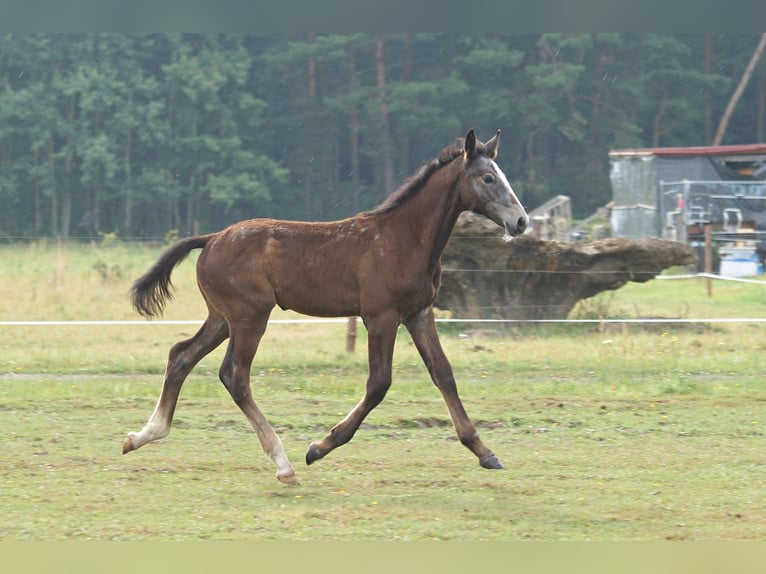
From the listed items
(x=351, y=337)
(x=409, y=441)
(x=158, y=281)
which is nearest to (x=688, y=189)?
(x=351, y=337)

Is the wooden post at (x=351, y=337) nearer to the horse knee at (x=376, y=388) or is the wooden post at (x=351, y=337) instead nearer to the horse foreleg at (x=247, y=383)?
the horse foreleg at (x=247, y=383)

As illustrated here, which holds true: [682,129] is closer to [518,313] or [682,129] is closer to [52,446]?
[518,313]

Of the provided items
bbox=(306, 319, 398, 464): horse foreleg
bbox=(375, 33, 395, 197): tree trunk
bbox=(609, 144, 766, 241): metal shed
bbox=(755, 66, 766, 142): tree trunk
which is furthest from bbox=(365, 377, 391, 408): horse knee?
bbox=(755, 66, 766, 142): tree trunk

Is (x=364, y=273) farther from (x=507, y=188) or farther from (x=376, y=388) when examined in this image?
(x=507, y=188)

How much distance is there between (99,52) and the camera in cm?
4259

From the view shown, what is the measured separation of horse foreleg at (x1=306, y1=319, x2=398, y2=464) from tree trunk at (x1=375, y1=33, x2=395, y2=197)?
3230 cm

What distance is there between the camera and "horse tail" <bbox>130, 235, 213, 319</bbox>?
24.5 ft

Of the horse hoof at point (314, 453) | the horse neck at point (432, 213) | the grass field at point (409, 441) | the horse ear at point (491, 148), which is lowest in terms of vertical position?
the grass field at point (409, 441)

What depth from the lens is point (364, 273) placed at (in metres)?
6.91

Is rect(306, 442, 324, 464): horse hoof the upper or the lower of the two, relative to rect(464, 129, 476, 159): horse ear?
lower

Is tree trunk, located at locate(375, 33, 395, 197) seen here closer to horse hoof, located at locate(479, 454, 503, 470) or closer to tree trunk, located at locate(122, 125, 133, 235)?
tree trunk, located at locate(122, 125, 133, 235)

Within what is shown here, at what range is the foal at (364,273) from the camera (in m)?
6.84

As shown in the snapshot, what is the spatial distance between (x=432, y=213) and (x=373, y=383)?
1.12m

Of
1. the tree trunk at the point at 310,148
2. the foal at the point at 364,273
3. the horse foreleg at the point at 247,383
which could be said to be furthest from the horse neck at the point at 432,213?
the tree trunk at the point at 310,148
